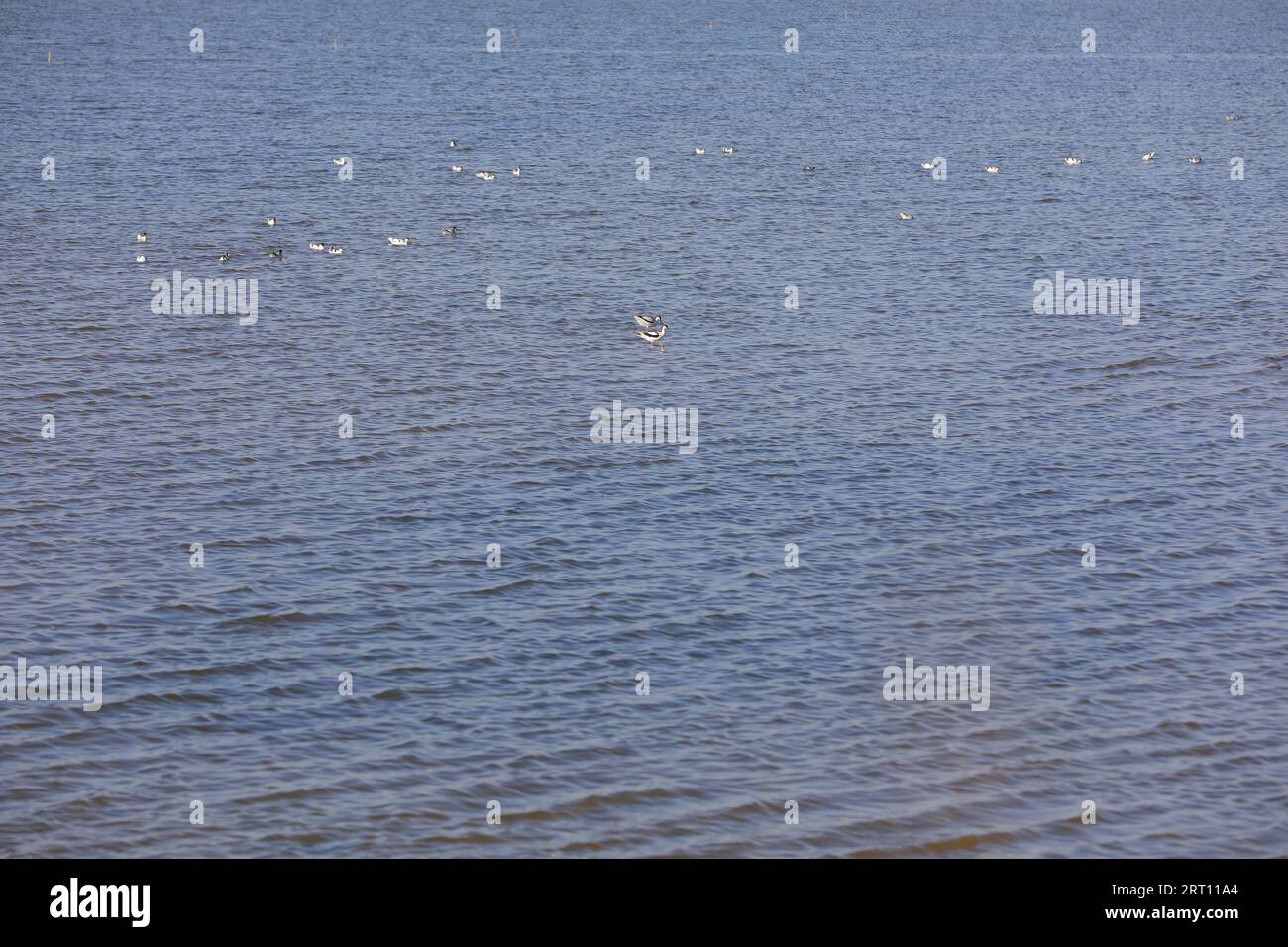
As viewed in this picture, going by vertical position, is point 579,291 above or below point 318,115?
below

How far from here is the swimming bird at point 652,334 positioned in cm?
4438

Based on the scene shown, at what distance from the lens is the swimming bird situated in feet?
146

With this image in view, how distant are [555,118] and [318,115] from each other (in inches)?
478

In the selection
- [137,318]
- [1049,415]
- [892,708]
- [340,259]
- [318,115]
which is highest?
[318,115]

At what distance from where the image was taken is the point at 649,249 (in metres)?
55.3
